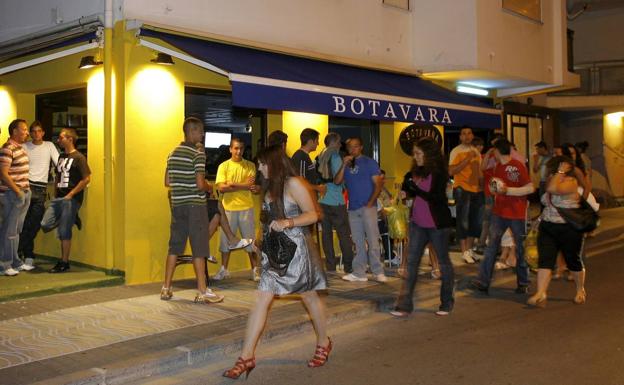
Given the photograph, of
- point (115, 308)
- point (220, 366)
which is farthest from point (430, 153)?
point (115, 308)

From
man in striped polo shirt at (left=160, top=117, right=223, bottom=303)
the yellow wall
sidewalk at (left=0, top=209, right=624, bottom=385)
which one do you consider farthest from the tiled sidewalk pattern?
the yellow wall

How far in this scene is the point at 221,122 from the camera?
1039cm

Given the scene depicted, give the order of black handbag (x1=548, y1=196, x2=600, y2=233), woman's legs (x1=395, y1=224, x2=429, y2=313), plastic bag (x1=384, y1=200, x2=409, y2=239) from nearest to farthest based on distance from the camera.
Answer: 1. woman's legs (x1=395, y1=224, x2=429, y2=313)
2. black handbag (x1=548, y1=196, x2=600, y2=233)
3. plastic bag (x1=384, y1=200, x2=409, y2=239)

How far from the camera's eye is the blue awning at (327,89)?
26.7 ft

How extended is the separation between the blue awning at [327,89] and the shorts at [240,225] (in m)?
1.70

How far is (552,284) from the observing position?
31.0ft

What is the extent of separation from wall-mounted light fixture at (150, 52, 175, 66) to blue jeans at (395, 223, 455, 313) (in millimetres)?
3743

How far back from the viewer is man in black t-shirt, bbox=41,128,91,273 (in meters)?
9.12

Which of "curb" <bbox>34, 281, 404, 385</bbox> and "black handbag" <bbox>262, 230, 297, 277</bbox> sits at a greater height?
"black handbag" <bbox>262, 230, 297, 277</bbox>

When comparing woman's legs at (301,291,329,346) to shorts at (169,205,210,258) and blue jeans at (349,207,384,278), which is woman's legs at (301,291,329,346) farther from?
blue jeans at (349,207,384,278)

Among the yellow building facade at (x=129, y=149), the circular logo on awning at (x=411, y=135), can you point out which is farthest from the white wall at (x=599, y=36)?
the yellow building facade at (x=129, y=149)

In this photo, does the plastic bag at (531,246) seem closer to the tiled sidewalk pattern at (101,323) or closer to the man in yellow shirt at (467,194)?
the man in yellow shirt at (467,194)

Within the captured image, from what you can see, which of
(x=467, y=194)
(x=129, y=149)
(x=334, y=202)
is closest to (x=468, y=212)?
(x=467, y=194)

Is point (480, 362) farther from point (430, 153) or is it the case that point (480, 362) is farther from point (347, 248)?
point (347, 248)
